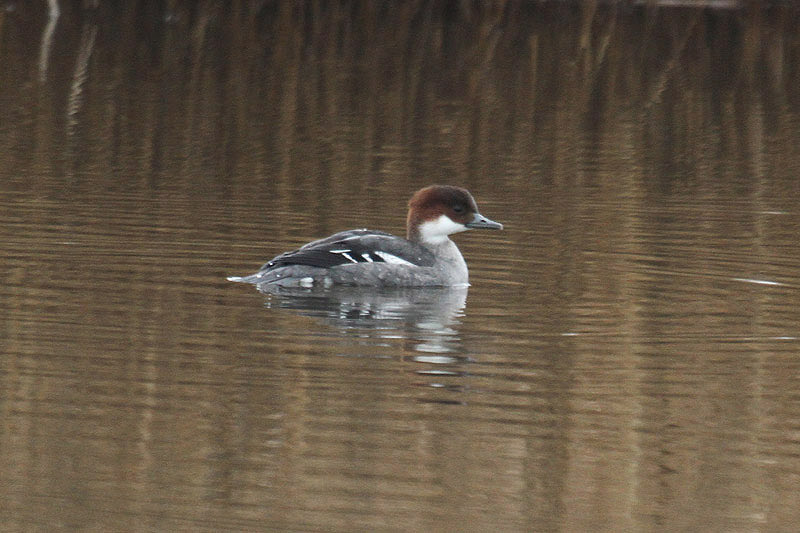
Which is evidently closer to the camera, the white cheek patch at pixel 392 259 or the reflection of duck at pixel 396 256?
the reflection of duck at pixel 396 256

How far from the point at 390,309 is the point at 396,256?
82 cm

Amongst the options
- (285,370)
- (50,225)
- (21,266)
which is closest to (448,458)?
(285,370)

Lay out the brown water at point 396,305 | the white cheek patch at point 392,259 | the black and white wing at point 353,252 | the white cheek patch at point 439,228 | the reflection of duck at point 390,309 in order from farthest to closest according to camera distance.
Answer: the white cheek patch at point 439,228 < the white cheek patch at point 392,259 < the black and white wing at point 353,252 < the reflection of duck at point 390,309 < the brown water at point 396,305

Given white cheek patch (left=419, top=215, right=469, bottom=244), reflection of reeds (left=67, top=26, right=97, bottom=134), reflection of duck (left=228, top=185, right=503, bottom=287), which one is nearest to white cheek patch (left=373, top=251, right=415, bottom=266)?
reflection of duck (left=228, top=185, right=503, bottom=287)

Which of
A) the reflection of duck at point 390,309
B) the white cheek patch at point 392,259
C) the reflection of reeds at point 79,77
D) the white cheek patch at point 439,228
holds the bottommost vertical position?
the reflection of duck at point 390,309

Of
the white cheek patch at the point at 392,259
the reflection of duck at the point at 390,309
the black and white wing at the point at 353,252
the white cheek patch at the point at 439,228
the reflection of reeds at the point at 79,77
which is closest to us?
the reflection of duck at the point at 390,309

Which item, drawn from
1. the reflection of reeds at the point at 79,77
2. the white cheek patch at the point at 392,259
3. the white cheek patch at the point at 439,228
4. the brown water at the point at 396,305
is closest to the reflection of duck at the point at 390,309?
the brown water at the point at 396,305

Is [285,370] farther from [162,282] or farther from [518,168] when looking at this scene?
[518,168]

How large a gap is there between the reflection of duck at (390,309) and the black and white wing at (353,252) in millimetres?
182

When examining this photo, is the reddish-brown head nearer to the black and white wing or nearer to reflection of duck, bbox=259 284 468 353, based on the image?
the black and white wing

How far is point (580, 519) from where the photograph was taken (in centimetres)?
584

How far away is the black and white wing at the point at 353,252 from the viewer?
33.4ft

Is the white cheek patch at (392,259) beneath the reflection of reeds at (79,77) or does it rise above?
beneath

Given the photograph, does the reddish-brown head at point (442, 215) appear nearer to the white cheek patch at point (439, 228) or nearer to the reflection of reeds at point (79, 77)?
the white cheek patch at point (439, 228)
